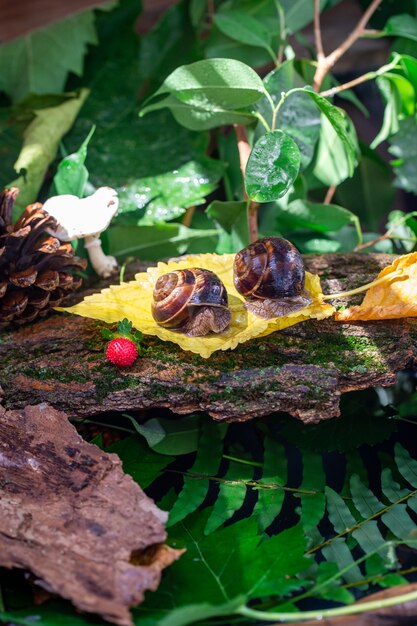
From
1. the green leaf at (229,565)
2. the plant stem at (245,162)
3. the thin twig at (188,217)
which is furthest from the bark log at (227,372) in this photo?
the thin twig at (188,217)

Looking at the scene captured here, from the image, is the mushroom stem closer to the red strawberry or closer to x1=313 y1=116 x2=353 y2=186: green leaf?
the red strawberry

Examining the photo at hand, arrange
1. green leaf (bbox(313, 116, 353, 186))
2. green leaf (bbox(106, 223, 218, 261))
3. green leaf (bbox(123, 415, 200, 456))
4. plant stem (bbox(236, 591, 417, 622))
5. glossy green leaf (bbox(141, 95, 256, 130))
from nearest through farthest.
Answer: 1. plant stem (bbox(236, 591, 417, 622))
2. green leaf (bbox(123, 415, 200, 456))
3. glossy green leaf (bbox(141, 95, 256, 130))
4. green leaf (bbox(106, 223, 218, 261))
5. green leaf (bbox(313, 116, 353, 186))

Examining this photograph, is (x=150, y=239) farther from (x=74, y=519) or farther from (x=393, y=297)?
(x=74, y=519)

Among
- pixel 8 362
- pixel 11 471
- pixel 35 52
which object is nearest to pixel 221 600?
pixel 11 471

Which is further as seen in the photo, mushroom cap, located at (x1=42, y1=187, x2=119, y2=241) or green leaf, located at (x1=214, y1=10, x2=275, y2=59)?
green leaf, located at (x1=214, y1=10, x2=275, y2=59)

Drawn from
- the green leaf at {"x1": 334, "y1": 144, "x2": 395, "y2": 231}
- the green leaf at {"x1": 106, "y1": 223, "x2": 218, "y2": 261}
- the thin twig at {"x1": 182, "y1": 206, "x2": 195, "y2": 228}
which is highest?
the green leaf at {"x1": 106, "y1": 223, "x2": 218, "y2": 261}

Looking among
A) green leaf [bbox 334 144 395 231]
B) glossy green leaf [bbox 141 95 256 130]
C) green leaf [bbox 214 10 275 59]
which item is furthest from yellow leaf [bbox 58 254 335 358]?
green leaf [bbox 334 144 395 231]

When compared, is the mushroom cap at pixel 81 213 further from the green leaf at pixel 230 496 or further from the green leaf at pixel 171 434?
the green leaf at pixel 230 496
